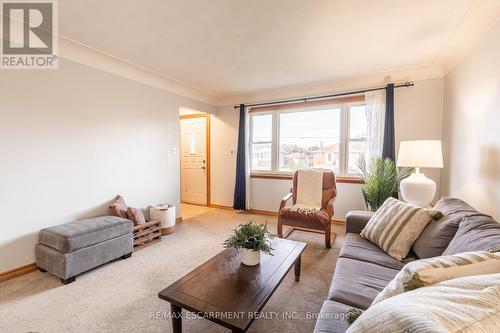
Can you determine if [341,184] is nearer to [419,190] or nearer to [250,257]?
[419,190]

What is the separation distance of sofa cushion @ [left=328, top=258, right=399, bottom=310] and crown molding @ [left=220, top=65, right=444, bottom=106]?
290 cm

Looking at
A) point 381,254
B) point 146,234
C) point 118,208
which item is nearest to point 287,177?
point 146,234

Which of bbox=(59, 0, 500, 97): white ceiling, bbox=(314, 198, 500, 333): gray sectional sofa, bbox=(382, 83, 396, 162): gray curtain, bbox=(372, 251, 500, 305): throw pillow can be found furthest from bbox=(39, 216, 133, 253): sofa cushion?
bbox=(382, 83, 396, 162): gray curtain

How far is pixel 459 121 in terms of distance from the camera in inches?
103

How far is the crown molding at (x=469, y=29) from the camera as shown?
1810 mm

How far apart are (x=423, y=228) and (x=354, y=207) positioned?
2095 millimetres

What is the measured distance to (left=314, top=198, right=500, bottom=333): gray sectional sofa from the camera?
1.11 meters

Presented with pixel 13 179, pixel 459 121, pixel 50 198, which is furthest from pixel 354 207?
pixel 13 179

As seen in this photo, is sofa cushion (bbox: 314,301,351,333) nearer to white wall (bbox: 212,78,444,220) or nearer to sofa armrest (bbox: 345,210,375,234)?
sofa armrest (bbox: 345,210,375,234)

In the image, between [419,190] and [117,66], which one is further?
[117,66]

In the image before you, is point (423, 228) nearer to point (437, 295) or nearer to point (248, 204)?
point (437, 295)

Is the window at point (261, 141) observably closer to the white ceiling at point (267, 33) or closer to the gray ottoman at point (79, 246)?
the white ceiling at point (267, 33)

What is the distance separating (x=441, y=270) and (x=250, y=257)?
108 centimetres

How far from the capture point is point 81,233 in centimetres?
215
